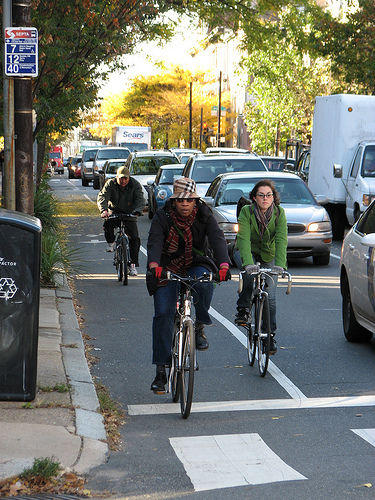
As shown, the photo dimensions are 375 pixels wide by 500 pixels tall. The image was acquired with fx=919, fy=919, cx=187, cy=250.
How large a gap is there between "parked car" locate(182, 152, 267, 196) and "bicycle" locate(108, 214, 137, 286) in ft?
22.2

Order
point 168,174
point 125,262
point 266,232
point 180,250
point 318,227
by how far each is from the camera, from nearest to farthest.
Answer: point 180,250, point 266,232, point 125,262, point 318,227, point 168,174

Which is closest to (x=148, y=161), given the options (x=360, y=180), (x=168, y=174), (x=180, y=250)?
(x=168, y=174)

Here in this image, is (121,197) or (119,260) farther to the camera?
(119,260)

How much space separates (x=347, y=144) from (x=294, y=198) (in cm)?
482

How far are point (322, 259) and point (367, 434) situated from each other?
33.3ft

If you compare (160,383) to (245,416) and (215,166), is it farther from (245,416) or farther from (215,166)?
(215,166)

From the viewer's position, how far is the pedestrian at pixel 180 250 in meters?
6.82

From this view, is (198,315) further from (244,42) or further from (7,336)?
(244,42)

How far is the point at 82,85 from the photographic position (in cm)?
1692

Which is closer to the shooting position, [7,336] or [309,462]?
[309,462]

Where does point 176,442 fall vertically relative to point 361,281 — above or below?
below

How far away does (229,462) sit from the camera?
548cm

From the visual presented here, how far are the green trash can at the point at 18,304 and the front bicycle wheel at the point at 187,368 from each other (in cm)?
106

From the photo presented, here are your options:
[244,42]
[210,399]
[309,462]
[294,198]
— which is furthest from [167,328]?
[244,42]
